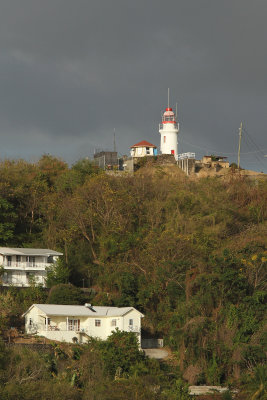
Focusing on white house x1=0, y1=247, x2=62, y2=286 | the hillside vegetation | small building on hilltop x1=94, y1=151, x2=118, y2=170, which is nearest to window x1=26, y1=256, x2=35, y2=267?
white house x1=0, y1=247, x2=62, y2=286

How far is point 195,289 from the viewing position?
38281 mm

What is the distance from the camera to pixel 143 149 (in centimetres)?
6662

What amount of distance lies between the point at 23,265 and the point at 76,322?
653cm

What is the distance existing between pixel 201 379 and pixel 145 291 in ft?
24.4

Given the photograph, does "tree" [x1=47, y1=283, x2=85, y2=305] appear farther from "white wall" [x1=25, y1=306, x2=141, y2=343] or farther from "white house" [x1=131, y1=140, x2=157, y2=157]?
"white house" [x1=131, y1=140, x2=157, y2=157]

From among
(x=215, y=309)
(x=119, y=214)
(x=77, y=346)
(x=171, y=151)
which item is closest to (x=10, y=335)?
(x=77, y=346)

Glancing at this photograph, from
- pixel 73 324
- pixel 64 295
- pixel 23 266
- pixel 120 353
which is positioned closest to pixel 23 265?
pixel 23 266

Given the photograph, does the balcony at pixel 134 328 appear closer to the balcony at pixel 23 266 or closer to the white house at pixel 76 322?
the white house at pixel 76 322

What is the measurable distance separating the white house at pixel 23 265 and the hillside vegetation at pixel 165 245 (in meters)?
1.01

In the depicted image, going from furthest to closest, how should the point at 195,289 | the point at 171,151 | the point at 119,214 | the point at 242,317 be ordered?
the point at 171,151, the point at 119,214, the point at 195,289, the point at 242,317

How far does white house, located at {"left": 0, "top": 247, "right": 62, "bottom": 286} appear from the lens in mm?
40688

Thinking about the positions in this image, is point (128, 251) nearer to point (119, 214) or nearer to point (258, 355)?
point (119, 214)

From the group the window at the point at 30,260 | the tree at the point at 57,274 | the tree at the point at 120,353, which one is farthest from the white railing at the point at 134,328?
the window at the point at 30,260

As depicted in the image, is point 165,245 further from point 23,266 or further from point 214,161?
point 214,161
